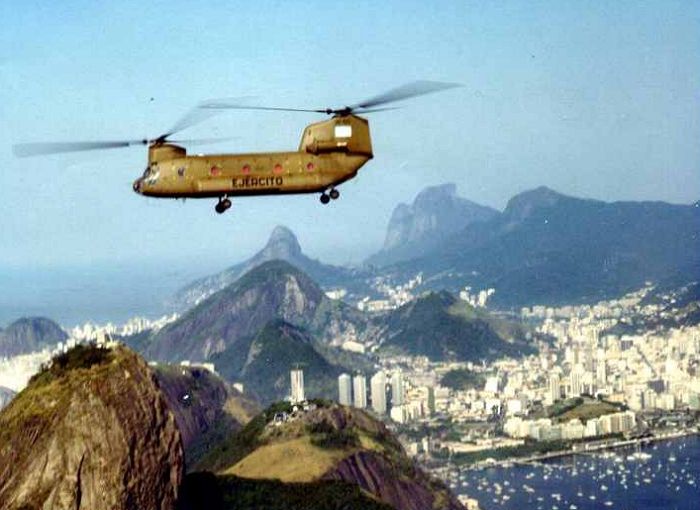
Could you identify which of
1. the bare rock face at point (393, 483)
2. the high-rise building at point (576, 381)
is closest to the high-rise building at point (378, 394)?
the high-rise building at point (576, 381)

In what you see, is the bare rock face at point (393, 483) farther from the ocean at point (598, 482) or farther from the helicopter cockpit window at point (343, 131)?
the helicopter cockpit window at point (343, 131)

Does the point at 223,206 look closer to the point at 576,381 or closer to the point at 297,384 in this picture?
the point at 576,381

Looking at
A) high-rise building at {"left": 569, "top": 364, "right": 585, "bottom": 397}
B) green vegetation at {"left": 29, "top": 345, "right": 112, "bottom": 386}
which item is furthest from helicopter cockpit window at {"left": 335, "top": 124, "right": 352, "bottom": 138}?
high-rise building at {"left": 569, "top": 364, "right": 585, "bottom": 397}

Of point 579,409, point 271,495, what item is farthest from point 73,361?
point 579,409

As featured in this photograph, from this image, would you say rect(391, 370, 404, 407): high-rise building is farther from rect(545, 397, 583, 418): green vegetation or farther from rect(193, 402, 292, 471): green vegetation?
rect(193, 402, 292, 471): green vegetation

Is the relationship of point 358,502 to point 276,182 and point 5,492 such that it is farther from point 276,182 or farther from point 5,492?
point 276,182
